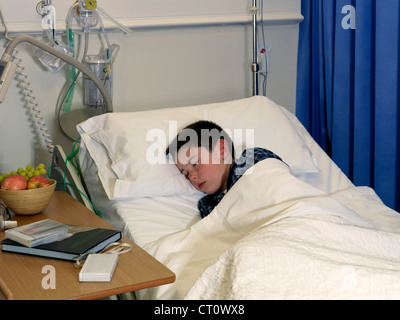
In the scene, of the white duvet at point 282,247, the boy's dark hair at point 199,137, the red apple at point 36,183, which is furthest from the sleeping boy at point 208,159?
the red apple at point 36,183

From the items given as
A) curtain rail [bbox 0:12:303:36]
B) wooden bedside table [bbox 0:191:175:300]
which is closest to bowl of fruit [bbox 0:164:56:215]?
wooden bedside table [bbox 0:191:175:300]

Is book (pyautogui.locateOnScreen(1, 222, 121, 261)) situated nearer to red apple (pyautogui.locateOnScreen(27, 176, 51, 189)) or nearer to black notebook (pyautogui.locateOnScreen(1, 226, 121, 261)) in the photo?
black notebook (pyautogui.locateOnScreen(1, 226, 121, 261))

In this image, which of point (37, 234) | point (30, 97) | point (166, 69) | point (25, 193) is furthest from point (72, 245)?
point (166, 69)

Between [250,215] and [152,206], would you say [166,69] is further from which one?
[250,215]

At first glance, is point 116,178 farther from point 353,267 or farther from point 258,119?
point 353,267

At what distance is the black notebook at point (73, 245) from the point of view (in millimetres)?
1418

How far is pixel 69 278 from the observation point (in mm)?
1319

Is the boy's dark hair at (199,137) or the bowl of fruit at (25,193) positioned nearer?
the bowl of fruit at (25,193)

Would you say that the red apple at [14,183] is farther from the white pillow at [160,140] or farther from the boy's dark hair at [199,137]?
the boy's dark hair at [199,137]

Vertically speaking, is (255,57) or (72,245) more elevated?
(255,57)

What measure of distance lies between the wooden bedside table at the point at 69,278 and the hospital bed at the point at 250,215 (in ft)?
0.38

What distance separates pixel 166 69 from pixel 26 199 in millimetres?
1169

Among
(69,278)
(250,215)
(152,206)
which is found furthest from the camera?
(152,206)

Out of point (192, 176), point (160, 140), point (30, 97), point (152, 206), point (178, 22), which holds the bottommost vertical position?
point (152, 206)
